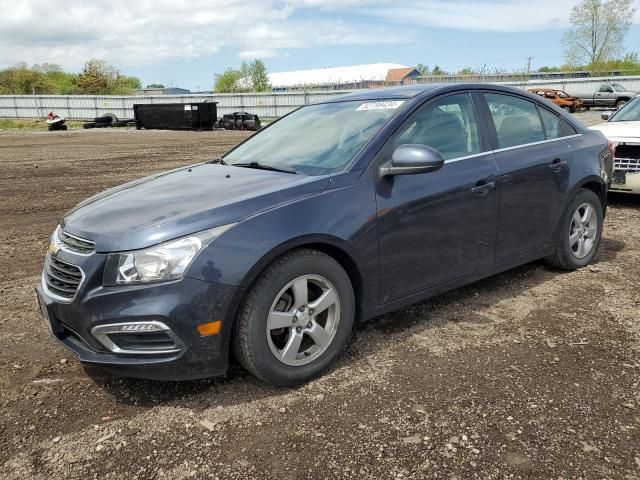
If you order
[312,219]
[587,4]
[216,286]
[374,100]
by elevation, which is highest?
[587,4]

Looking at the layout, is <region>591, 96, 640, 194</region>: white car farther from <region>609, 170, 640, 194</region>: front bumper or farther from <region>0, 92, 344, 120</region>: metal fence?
<region>0, 92, 344, 120</region>: metal fence

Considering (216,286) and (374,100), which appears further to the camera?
(374,100)

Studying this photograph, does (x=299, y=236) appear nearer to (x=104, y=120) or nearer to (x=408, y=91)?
(x=408, y=91)

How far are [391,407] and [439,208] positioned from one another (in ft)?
4.50

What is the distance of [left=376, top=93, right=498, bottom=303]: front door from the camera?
3.40 m

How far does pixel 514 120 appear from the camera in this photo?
4383 mm

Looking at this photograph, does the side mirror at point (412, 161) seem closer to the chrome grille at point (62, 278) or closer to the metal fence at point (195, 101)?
the chrome grille at point (62, 278)

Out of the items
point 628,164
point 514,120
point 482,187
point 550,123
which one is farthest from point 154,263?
point 628,164

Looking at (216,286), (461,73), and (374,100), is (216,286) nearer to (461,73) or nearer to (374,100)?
(374,100)

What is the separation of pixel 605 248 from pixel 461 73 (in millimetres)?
54287

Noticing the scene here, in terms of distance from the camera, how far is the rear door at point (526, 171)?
4.11 m

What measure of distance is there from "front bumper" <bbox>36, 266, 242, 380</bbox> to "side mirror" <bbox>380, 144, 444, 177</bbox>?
1227mm

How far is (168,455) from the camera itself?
2543mm

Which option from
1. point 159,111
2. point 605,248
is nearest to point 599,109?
point 159,111
